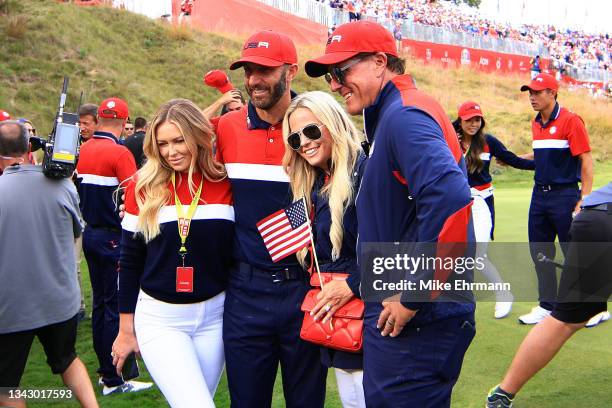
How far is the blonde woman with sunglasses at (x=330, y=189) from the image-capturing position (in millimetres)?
3043

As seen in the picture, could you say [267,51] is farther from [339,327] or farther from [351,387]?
[351,387]

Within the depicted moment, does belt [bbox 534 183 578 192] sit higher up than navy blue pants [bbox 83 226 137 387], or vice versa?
belt [bbox 534 183 578 192]

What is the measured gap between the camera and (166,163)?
3500 millimetres

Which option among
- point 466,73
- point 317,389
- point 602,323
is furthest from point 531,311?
point 466,73

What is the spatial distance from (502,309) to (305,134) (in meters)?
4.27

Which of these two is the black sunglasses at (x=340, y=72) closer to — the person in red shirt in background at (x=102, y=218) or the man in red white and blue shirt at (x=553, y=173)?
the person in red shirt in background at (x=102, y=218)

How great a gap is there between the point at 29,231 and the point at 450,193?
2870 mm

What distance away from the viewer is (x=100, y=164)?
5852 mm

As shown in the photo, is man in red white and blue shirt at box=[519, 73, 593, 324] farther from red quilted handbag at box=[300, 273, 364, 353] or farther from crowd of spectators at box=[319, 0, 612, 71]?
crowd of spectators at box=[319, 0, 612, 71]

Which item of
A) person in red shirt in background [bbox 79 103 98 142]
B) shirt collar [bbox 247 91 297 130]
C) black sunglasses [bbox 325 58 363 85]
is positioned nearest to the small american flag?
shirt collar [bbox 247 91 297 130]

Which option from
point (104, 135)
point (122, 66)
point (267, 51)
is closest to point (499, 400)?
point (267, 51)

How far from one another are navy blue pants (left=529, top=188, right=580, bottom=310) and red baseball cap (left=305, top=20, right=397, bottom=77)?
4.61 m

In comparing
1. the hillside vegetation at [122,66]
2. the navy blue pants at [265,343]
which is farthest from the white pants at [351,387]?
the hillside vegetation at [122,66]

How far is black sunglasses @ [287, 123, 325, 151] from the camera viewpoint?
325cm
